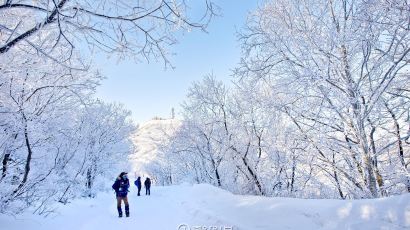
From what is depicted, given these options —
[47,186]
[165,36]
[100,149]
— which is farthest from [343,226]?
[100,149]

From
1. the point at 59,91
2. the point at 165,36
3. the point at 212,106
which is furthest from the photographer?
the point at 212,106

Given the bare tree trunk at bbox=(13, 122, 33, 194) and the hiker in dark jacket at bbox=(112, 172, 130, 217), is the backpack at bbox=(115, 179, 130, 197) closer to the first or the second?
the hiker in dark jacket at bbox=(112, 172, 130, 217)

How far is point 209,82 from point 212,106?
172 centimetres

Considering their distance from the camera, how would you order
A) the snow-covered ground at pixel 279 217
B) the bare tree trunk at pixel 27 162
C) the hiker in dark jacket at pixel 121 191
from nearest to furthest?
the snow-covered ground at pixel 279 217 < the bare tree trunk at pixel 27 162 < the hiker in dark jacket at pixel 121 191

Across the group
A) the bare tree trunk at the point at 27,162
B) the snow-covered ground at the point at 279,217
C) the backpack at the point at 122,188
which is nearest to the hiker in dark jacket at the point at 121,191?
the backpack at the point at 122,188

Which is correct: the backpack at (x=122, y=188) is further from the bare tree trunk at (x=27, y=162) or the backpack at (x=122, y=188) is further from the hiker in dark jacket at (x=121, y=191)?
the bare tree trunk at (x=27, y=162)

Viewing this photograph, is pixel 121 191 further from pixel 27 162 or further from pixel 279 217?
pixel 279 217

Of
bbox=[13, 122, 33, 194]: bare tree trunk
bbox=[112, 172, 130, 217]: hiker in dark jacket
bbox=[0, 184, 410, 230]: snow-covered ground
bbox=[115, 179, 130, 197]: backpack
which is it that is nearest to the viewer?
bbox=[0, 184, 410, 230]: snow-covered ground

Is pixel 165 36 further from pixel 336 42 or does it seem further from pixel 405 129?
pixel 405 129

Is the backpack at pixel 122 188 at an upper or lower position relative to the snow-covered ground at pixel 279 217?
upper

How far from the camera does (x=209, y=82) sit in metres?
21.7

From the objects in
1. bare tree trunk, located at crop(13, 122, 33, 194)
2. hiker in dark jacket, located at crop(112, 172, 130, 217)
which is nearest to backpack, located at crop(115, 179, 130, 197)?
hiker in dark jacket, located at crop(112, 172, 130, 217)

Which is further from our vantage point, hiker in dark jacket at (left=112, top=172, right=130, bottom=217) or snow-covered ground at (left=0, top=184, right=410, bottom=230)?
Result: hiker in dark jacket at (left=112, top=172, right=130, bottom=217)

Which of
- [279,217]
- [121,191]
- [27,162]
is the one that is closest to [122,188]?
[121,191]
